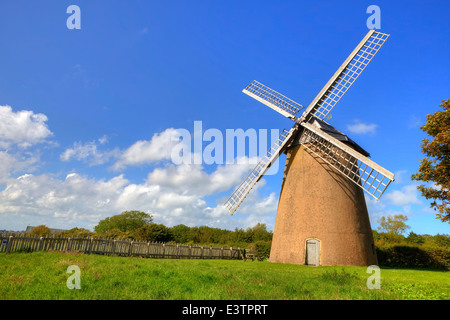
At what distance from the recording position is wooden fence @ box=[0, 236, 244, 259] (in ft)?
39.1

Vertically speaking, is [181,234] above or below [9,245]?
above

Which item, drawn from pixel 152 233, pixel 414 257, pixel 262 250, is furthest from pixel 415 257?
pixel 152 233

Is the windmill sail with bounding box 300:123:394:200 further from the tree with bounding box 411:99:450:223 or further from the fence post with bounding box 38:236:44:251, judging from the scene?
the fence post with bounding box 38:236:44:251

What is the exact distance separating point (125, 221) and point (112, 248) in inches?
1565

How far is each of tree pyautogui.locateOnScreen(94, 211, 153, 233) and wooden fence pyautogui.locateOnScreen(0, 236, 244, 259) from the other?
32.9 m

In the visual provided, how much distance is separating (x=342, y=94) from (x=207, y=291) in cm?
1539

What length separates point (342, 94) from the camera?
17.4m

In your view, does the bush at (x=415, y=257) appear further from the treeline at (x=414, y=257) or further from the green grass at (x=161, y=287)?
the green grass at (x=161, y=287)

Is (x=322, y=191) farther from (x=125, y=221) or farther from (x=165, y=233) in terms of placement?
(x=125, y=221)

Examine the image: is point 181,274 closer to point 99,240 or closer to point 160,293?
point 160,293

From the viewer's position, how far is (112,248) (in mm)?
16266

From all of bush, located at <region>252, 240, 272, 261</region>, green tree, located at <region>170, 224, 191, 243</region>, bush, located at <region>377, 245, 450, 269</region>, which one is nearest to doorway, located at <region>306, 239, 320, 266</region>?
bush, located at <region>252, 240, 272, 261</region>
